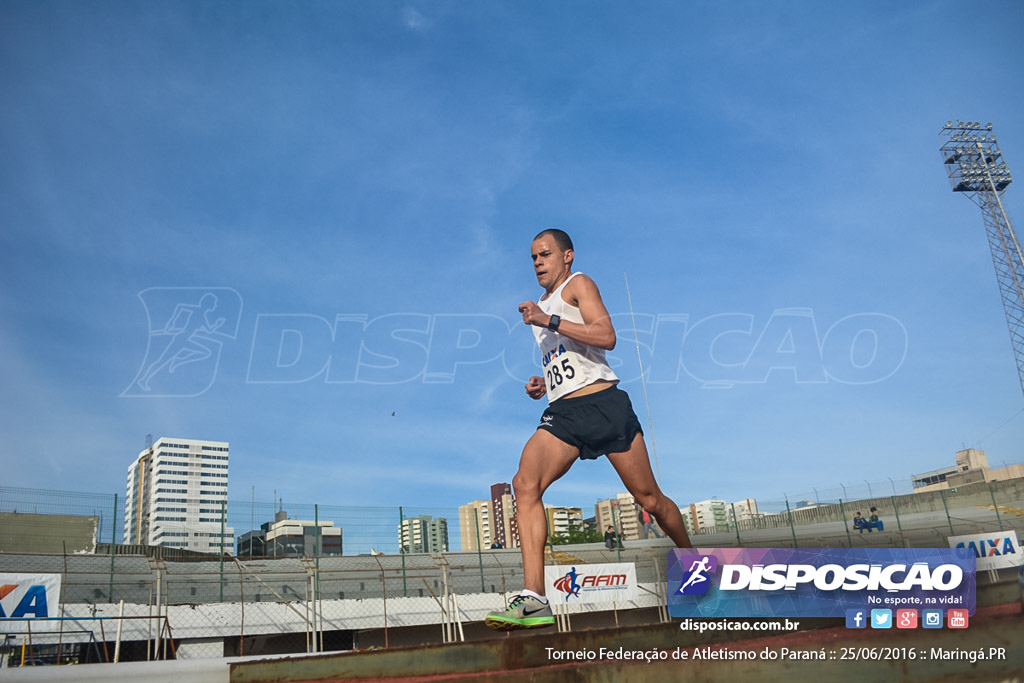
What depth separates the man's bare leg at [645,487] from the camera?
463 centimetres

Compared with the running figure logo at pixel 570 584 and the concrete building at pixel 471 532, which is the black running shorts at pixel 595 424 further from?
the concrete building at pixel 471 532

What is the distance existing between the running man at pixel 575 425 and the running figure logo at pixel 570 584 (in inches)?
336

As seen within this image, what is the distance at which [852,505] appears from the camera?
2648 cm

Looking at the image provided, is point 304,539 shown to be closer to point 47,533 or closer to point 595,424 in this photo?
point 47,533

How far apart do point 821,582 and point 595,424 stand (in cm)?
167

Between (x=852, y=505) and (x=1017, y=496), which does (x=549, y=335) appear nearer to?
(x=852, y=505)

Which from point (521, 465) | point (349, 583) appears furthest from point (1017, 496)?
point (521, 465)

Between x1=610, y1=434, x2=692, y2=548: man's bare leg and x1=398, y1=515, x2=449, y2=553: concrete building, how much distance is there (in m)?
13.7

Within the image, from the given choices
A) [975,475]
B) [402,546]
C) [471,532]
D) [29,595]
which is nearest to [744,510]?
[471,532]

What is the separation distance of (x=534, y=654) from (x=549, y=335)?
2.68m

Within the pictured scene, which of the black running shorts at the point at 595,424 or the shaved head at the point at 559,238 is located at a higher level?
the shaved head at the point at 559,238

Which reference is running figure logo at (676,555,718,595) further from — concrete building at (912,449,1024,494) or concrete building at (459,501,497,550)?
concrete building at (912,449,1024,494)

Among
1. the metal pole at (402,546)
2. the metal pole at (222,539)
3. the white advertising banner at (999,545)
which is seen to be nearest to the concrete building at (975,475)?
the white advertising banner at (999,545)

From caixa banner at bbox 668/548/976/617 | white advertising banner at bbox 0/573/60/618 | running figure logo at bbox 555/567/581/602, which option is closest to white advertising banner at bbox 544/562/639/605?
running figure logo at bbox 555/567/581/602
